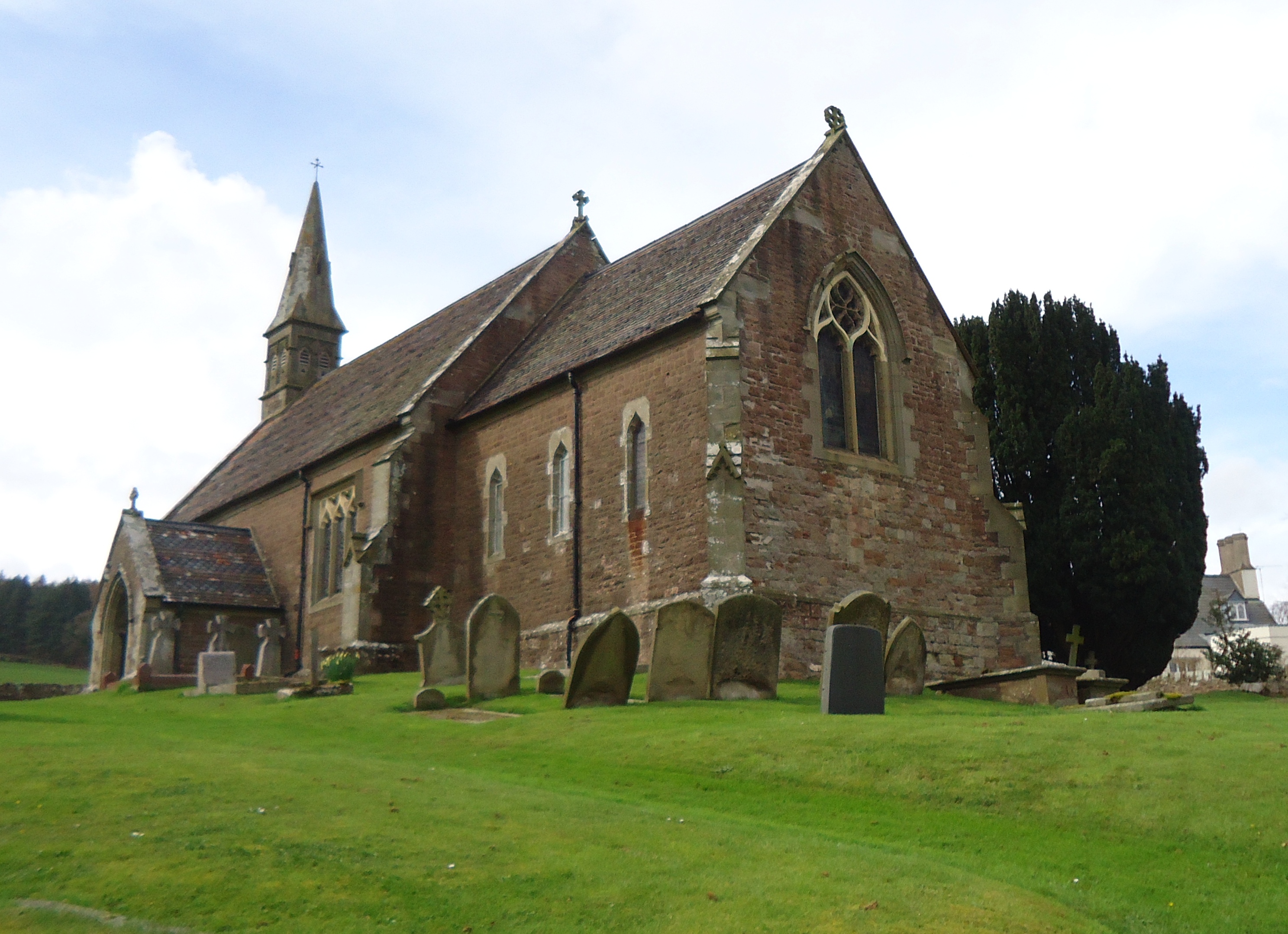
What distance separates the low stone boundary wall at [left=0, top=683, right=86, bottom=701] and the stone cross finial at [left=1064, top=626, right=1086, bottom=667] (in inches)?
807

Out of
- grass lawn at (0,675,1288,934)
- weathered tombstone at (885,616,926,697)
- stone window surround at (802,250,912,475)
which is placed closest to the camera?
grass lawn at (0,675,1288,934)

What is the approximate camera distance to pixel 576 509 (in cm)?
2439

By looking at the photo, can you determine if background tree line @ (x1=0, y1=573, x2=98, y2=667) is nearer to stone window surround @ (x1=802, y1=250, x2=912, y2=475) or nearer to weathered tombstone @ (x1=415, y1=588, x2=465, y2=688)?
weathered tombstone @ (x1=415, y1=588, x2=465, y2=688)

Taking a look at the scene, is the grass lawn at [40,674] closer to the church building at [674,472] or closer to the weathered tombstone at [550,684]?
the church building at [674,472]

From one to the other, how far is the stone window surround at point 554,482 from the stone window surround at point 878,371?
16.4 ft

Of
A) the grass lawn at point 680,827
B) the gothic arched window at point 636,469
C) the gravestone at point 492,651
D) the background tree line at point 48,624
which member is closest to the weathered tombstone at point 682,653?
the grass lawn at point 680,827

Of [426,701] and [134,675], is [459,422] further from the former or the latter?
[426,701]

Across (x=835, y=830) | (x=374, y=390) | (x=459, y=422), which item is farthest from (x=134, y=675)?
(x=835, y=830)

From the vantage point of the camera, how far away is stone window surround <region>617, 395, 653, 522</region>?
74.8 feet

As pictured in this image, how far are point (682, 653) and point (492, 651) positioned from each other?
3335mm

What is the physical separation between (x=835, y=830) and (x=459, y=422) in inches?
749

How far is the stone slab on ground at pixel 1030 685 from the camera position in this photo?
18500 mm

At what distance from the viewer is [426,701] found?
Result: 59.8 ft

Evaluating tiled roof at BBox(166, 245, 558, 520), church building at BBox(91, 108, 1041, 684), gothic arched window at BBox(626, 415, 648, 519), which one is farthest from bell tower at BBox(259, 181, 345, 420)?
gothic arched window at BBox(626, 415, 648, 519)
